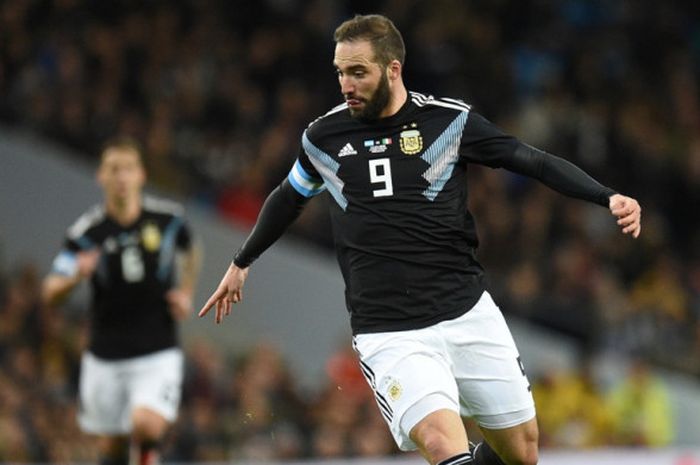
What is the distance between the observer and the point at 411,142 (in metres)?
6.01

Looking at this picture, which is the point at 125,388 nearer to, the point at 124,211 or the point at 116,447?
the point at 116,447

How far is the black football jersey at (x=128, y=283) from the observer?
28.6ft

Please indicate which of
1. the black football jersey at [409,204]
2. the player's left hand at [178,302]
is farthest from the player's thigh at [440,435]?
the player's left hand at [178,302]

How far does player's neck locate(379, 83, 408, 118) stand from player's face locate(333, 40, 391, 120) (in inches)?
2.4

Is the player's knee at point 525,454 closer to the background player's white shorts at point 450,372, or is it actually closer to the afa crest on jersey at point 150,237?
the background player's white shorts at point 450,372

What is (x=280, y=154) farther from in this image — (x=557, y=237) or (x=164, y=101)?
(x=557, y=237)

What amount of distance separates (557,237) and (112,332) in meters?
6.05

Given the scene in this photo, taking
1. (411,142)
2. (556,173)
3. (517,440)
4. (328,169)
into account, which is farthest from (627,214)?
(328,169)

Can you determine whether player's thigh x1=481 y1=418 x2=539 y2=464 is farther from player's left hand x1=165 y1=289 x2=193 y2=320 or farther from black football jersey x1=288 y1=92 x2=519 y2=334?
player's left hand x1=165 y1=289 x2=193 y2=320

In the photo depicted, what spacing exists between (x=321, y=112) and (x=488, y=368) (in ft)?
27.0

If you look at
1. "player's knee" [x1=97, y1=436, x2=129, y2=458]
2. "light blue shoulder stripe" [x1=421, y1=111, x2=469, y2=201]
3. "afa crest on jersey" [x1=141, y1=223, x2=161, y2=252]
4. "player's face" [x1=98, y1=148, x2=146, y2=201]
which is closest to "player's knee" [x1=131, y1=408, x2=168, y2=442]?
"player's knee" [x1=97, y1=436, x2=129, y2=458]

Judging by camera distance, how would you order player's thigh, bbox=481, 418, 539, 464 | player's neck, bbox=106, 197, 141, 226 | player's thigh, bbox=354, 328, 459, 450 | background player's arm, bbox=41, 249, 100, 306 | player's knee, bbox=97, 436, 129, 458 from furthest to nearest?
player's knee, bbox=97, 436, 129, 458 → player's neck, bbox=106, 197, 141, 226 → background player's arm, bbox=41, 249, 100, 306 → player's thigh, bbox=481, 418, 539, 464 → player's thigh, bbox=354, 328, 459, 450

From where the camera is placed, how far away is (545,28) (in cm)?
1639

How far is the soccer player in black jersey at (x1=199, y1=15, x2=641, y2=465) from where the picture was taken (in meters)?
5.91
